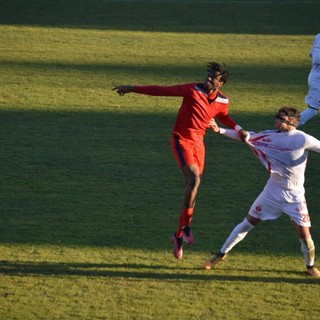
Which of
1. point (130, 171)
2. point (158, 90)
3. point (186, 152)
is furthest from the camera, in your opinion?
point (130, 171)

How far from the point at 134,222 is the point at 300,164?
2.76 metres

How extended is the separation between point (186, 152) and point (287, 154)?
1.26 metres

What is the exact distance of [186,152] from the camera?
37.1ft

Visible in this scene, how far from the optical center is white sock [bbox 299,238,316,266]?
10.8 m

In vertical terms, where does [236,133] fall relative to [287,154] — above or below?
below

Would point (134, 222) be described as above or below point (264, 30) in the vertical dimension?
above

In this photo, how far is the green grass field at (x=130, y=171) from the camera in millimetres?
10375

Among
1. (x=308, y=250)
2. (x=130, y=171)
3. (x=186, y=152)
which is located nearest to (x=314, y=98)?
(x=130, y=171)

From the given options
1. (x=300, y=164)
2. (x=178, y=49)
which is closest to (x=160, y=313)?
(x=300, y=164)

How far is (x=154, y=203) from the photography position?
13.4 meters

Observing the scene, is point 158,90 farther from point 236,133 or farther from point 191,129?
point 236,133

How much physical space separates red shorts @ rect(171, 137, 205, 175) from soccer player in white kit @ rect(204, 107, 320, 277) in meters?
0.81

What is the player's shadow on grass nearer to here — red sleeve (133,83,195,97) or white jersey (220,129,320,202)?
white jersey (220,129,320,202)

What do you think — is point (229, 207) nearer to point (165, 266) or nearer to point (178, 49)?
point (165, 266)
